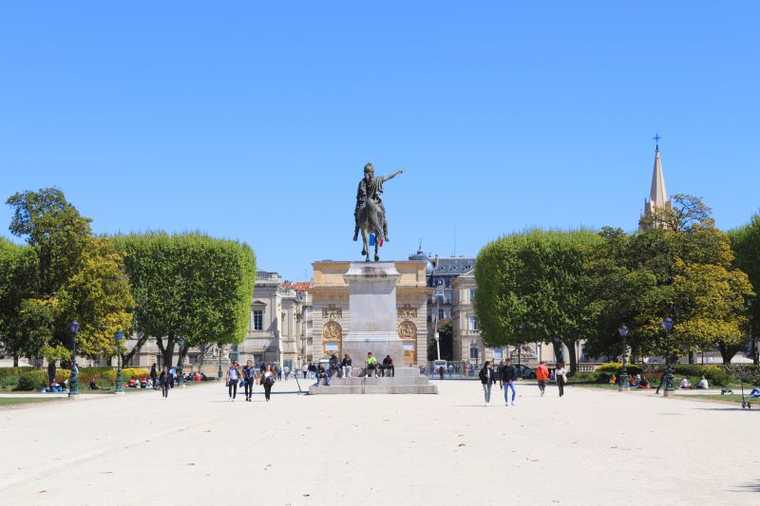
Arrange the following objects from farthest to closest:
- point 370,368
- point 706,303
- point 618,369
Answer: point 618,369
point 706,303
point 370,368

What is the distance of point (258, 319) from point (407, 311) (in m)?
19.4

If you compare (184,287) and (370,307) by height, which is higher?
(184,287)

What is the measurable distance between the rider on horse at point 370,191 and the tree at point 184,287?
97.0 ft

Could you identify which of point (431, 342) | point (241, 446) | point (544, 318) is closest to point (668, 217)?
point (544, 318)

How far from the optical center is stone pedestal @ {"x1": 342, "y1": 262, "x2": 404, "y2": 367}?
47.3 meters

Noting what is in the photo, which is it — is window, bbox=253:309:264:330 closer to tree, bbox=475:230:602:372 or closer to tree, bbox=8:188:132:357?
tree, bbox=475:230:602:372

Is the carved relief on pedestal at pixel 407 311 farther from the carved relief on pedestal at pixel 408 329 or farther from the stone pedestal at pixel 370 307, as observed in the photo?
the stone pedestal at pixel 370 307

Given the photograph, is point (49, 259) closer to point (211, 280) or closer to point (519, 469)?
point (211, 280)

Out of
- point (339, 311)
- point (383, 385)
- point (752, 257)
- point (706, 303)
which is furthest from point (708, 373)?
point (339, 311)

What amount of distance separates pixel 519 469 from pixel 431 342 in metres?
146

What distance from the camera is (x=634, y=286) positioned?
5891 cm

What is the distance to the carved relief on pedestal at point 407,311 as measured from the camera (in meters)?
125

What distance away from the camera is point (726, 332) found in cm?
5703

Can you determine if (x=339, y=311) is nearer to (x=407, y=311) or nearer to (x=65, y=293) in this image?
(x=407, y=311)
